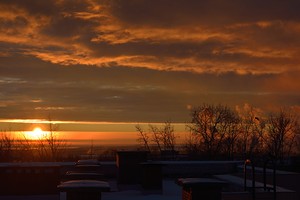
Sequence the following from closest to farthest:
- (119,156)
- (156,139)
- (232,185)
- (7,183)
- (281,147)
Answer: (7,183), (232,185), (119,156), (156,139), (281,147)

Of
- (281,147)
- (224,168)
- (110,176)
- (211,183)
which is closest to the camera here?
(211,183)

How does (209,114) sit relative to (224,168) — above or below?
above

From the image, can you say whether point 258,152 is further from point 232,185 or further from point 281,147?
point 232,185

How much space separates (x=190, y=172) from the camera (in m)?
23.6

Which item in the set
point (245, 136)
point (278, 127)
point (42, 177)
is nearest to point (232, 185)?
point (42, 177)

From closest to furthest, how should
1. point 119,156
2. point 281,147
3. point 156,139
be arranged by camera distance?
point 119,156 → point 156,139 → point 281,147

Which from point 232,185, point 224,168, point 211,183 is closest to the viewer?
point 211,183

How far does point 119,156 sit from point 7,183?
5.39 m

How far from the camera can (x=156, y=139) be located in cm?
5406

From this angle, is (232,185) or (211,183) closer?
(211,183)

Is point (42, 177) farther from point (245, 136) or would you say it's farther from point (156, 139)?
point (245, 136)

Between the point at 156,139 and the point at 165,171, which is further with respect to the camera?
the point at 156,139

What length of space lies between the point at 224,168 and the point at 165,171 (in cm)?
286

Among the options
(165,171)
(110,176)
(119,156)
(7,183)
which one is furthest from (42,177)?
(165,171)
